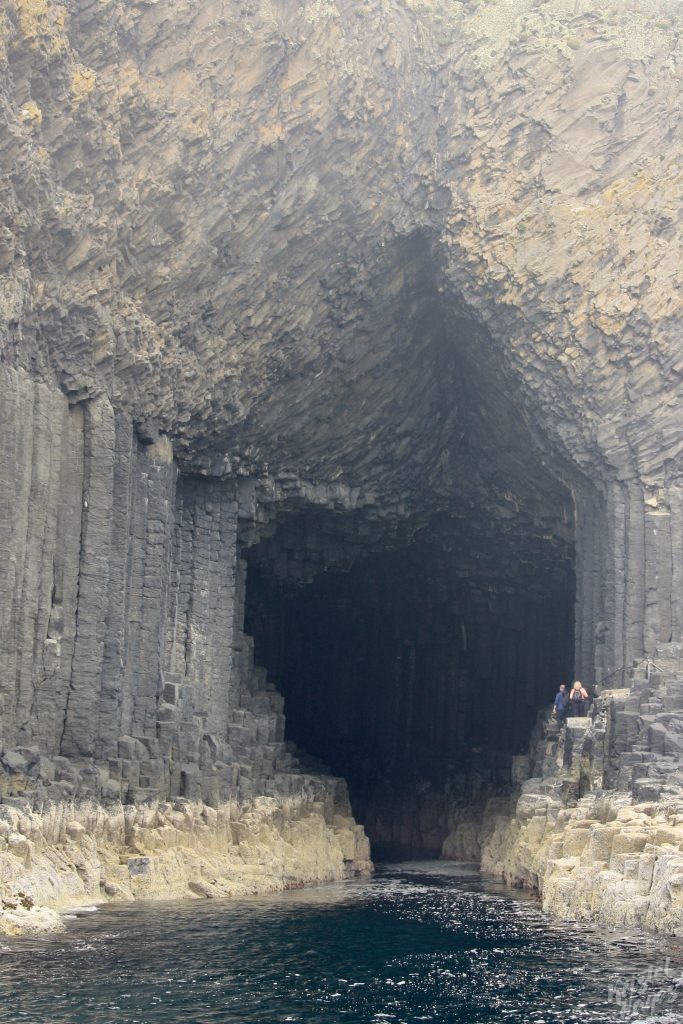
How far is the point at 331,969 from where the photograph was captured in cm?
2277

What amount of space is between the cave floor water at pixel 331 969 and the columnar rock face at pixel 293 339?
5731 mm

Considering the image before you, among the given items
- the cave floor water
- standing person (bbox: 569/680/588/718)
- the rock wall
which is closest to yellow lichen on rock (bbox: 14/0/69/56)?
the cave floor water

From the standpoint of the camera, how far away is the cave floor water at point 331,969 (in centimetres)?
1920

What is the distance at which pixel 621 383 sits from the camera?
39.5 meters

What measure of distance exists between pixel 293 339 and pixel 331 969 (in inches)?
782

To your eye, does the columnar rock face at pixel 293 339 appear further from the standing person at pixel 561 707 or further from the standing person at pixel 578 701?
the standing person at pixel 561 707

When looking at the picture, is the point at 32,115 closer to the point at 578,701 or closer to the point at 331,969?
the point at 331,969

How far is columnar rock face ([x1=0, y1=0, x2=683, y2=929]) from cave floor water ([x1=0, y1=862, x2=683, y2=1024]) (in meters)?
5.73

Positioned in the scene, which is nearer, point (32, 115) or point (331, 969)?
point (331, 969)

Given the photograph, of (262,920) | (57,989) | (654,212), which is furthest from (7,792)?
(654,212)

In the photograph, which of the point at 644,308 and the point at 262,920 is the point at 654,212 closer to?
the point at 644,308

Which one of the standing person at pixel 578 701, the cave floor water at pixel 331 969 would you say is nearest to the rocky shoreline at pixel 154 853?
the cave floor water at pixel 331 969

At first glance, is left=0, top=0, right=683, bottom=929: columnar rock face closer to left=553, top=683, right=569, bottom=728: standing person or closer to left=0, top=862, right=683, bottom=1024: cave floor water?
left=553, top=683, right=569, bottom=728: standing person

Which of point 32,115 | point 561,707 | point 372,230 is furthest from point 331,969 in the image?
point 372,230
